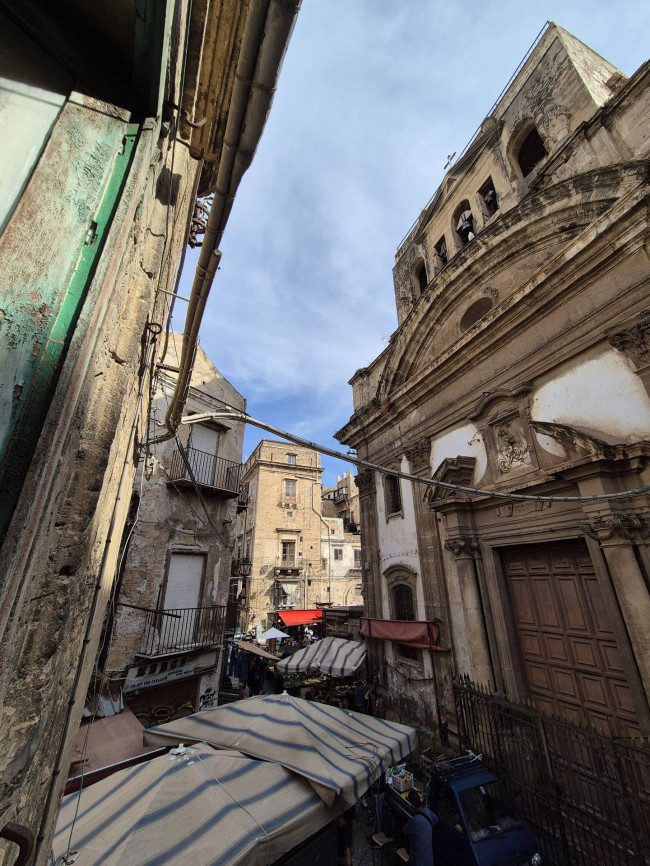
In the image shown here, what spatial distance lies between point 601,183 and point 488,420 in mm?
4607

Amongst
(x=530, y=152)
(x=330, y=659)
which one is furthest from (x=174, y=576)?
(x=530, y=152)

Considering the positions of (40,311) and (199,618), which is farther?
(199,618)

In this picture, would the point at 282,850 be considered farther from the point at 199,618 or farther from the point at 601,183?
the point at 601,183

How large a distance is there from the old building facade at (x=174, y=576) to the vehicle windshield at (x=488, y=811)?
5.86 meters

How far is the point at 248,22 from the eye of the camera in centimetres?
190

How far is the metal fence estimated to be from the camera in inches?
174

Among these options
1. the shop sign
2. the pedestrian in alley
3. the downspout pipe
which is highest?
the downspout pipe

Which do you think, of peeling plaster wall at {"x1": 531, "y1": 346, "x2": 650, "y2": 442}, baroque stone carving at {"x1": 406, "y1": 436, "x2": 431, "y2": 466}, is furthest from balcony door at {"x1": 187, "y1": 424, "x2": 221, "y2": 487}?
peeling plaster wall at {"x1": 531, "y1": 346, "x2": 650, "y2": 442}

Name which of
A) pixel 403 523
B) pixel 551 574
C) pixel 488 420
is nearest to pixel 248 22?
pixel 488 420

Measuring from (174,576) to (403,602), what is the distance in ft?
19.4

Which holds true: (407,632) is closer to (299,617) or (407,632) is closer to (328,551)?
(299,617)

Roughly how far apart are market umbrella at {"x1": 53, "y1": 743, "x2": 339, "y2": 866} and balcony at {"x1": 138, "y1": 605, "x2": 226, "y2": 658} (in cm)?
461

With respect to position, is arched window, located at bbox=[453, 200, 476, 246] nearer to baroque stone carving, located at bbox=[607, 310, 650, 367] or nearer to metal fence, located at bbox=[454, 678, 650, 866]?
baroque stone carving, located at bbox=[607, 310, 650, 367]

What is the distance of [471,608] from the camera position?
24.5 feet
